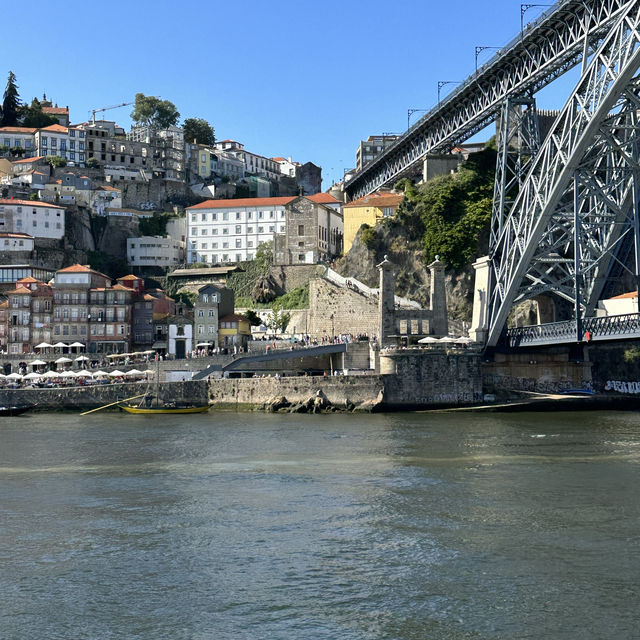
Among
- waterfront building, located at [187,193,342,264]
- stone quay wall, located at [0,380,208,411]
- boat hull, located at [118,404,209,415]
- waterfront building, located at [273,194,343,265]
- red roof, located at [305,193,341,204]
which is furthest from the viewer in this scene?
red roof, located at [305,193,341,204]

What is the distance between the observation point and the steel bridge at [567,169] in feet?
142

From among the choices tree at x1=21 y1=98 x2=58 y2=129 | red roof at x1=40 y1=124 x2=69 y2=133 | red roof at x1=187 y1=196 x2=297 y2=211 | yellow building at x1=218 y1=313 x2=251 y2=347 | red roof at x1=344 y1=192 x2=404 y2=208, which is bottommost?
yellow building at x1=218 y1=313 x2=251 y2=347

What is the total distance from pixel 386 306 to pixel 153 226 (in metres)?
38.4

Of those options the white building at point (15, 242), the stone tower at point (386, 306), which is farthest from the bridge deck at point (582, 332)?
the white building at point (15, 242)

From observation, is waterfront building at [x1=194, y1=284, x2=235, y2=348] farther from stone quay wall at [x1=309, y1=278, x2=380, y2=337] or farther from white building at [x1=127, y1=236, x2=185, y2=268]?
white building at [x1=127, y1=236, x2=185, y2=268]

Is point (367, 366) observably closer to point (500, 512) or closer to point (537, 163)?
point (537, 163)

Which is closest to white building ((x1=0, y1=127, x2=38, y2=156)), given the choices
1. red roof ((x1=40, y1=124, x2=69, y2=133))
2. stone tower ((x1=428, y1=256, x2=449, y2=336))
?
red roof ((x1=40, y1=124, x2=69, y2=133))

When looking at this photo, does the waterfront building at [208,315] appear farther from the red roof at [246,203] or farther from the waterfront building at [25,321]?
the red roof at [246,203]

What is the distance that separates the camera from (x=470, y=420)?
45875 mm

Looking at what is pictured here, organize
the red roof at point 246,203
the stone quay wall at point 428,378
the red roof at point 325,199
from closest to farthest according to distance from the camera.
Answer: the stone quay wall at point 428,378 < the red roof at point 246,203 < the red roof at point 325,199

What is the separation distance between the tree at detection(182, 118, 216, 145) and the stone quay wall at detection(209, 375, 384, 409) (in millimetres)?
67381

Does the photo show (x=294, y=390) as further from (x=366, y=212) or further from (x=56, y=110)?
(x=56, y=110)

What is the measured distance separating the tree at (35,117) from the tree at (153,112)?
30.9 feet

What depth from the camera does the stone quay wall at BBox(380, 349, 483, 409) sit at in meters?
51.3
